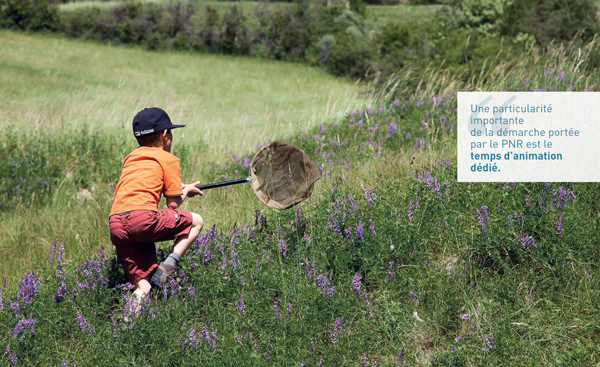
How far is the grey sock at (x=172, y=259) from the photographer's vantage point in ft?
13.9

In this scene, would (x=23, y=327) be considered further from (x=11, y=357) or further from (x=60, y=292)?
(x=60, y=292)

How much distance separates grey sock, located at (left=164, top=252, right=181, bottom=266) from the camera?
4.25m

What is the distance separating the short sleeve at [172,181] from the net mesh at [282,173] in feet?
2.11

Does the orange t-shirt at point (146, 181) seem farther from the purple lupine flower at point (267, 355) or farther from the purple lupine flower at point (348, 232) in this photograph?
the purple lupine flower at point (267, 355)

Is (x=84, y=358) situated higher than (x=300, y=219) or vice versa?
(x=300, y=219)

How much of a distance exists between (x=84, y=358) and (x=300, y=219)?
182 cm

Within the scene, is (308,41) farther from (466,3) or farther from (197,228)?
(197,228)

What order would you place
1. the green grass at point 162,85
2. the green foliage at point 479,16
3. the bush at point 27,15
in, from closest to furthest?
the green grass at point 162,85
the green foliage at point 479,16
the bush at point 27,15

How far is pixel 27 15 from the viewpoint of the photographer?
2345 cm

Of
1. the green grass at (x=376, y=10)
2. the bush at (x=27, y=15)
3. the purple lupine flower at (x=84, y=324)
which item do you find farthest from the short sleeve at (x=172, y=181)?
the bush at (x=27, y=15)

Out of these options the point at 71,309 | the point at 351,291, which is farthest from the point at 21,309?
the point at 351,291

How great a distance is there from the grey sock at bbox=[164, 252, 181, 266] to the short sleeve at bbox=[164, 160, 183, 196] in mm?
437

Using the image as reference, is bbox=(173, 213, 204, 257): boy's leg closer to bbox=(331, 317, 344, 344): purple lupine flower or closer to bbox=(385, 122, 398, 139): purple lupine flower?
bbox=(331, 317, 344, 344): purple lupine flower

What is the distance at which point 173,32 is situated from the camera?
23.6 m
